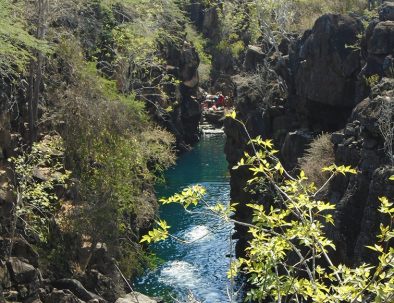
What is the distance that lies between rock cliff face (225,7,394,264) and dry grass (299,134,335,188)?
1093mm

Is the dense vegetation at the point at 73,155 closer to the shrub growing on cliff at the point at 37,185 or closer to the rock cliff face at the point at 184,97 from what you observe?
the shrub growing on cliff at the point at 37,185

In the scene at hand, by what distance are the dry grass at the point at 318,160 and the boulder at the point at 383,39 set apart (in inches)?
172

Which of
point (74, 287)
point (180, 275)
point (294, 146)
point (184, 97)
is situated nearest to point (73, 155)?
point (74, 287)

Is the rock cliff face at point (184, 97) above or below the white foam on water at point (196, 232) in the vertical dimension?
above

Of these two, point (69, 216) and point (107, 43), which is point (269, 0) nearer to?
point (107, 43)

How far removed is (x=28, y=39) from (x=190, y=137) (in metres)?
45.1

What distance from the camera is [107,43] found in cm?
3844

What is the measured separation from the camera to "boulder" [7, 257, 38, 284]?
18828 millimetres

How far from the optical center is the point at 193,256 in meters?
31.9

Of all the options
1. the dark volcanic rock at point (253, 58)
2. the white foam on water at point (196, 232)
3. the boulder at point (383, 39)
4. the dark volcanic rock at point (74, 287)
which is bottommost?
the white foam on water at point (196, 232)

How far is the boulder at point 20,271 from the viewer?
18.8 metres

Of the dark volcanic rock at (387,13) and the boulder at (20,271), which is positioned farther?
the dark volcanic rock at (387,13)

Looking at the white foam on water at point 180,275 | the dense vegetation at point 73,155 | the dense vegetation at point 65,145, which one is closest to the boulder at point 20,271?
the dense vegetation at point 73,155

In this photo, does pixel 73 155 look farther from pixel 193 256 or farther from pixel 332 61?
pixel 332 61
